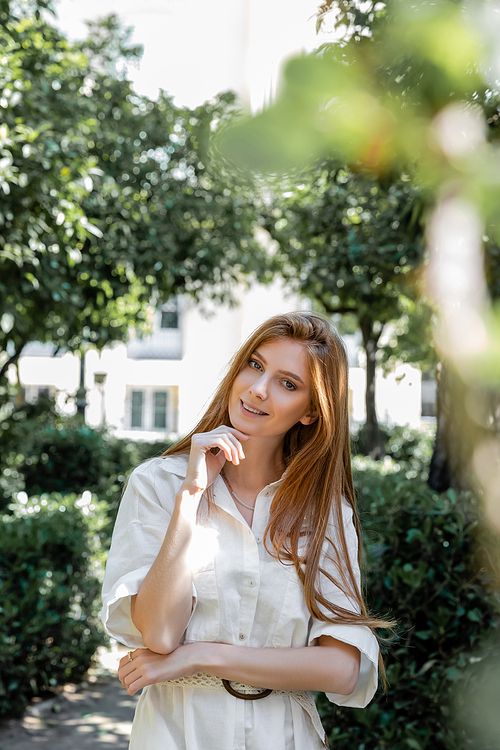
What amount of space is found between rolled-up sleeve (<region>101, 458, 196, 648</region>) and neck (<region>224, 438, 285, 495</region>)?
205 mm

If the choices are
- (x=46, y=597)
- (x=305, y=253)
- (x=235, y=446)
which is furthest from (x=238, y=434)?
(x=305, y=253)

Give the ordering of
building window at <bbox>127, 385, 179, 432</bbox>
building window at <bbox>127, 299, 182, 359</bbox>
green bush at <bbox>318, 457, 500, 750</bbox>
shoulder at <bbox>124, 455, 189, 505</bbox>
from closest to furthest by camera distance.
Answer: shoulder at <bbox>124, 455, 189, 505</bbox> < green bush at <bbox>318, 457, 500, 750</bbox> < building window at <bbox>127, 299, 182, 359</bbox> < building window at <bbox>127, 385, 179, 432</bbox>

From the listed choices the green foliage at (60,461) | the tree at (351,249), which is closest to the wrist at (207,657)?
the tree at (351,249)

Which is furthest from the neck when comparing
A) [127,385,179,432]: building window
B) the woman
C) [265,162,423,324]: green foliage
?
[127,385,179,432]: building window

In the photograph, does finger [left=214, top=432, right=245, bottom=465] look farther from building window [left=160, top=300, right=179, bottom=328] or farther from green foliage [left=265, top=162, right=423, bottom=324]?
building window [left=160, top=300, right=179, bottom=328]

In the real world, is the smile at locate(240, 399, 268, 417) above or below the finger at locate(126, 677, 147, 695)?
above

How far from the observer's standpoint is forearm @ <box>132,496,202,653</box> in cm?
160

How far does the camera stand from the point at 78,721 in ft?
14.0

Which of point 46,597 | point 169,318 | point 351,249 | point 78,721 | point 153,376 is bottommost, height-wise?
point 78,721

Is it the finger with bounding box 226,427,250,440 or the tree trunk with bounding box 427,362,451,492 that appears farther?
the tree trunk with bounding box 427,362,451,492

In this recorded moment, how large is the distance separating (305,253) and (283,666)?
895 centimetres

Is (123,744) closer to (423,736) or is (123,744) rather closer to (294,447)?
(423,736)

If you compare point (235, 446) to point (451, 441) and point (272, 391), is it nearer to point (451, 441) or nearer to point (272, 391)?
point (272, 391)

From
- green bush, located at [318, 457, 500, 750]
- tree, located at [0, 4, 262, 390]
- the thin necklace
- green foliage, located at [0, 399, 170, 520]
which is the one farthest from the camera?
green foliage, located at [0, 399, 170, 520]
